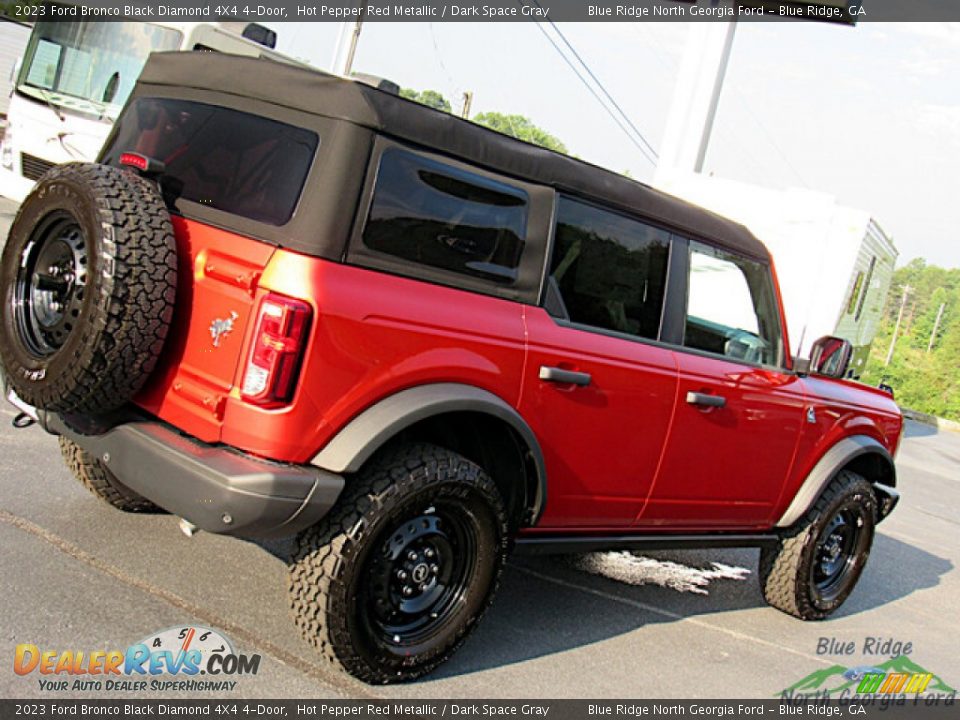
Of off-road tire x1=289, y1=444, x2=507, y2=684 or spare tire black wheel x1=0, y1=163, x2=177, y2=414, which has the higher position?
spare tire black wheel x1=0, y1=163, x2=177, y2=414

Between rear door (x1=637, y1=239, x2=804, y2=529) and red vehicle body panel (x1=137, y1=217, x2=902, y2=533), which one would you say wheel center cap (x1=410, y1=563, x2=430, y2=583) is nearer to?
red vehicle body panel (x1=137, y1=217, x2=902, y2=533)

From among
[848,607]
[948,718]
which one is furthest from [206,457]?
[848,607]

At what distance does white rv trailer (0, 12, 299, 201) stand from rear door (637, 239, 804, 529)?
23.1ft

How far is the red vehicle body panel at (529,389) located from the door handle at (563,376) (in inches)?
1.1

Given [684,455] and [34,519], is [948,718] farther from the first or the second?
[34,519]

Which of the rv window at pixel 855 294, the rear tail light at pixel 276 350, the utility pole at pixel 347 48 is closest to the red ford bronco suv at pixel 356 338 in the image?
the rear tail light at pixel 276 350

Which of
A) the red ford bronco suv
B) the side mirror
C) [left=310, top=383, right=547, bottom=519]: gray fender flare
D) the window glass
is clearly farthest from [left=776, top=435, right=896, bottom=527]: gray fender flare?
the window glass

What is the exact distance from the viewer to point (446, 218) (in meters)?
3.56

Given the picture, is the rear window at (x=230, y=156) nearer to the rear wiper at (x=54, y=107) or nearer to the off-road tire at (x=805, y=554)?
the off-road tire at (x=805, y=554)

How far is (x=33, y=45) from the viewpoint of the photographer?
10742mm

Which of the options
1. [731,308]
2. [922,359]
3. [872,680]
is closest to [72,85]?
[731,308]

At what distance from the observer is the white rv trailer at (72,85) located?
31.9 feet

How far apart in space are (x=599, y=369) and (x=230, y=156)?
1663 mm

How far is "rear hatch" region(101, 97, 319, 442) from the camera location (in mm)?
3189
